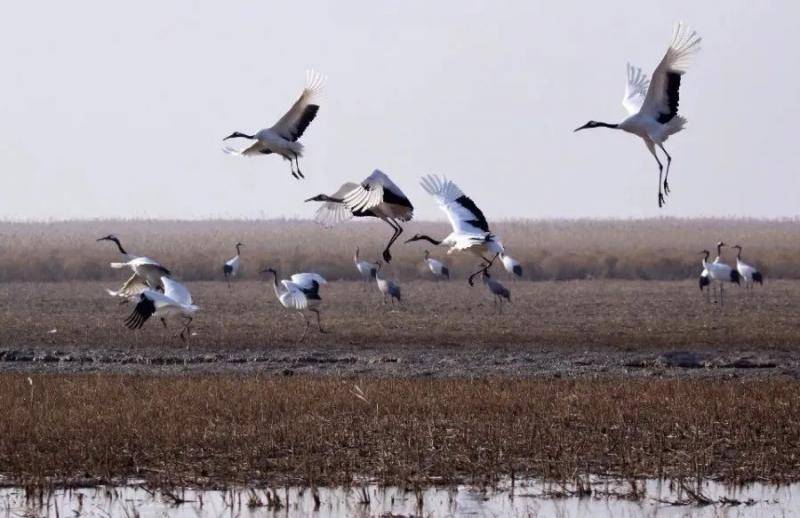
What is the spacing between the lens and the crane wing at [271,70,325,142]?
17.0 metres

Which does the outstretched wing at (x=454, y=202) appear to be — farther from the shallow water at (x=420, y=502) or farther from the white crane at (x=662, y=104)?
the shallow water at (x=420, y=502)

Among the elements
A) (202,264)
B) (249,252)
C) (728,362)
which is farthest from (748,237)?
(728,362)

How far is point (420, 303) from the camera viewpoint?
27.6 m

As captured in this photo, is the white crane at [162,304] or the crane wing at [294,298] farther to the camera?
the crane wing at [294,298]

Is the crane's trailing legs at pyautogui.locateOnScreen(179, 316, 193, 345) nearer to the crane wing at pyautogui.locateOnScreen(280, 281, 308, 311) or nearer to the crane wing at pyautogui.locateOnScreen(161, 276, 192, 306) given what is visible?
the crane wing at pyautogui.locateOnScreen(161, 276, 192, 306)

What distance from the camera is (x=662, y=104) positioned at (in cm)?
1540

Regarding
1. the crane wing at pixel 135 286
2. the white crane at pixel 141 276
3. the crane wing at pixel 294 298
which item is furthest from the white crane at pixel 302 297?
the crane wing at pixel 135 286

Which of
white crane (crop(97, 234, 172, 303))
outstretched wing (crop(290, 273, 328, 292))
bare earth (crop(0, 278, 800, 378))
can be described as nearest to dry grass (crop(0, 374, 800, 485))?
bare earth (crop(0, 278, 800, 378))

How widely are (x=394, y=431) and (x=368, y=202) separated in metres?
4.37

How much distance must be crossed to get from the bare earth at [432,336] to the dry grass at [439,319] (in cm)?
3

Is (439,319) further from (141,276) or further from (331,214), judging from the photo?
(331,214)

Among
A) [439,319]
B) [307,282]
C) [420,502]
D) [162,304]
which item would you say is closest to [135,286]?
[162,304]

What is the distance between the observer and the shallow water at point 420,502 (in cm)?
916

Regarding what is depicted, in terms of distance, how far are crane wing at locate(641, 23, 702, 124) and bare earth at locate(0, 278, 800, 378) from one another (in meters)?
2.80
